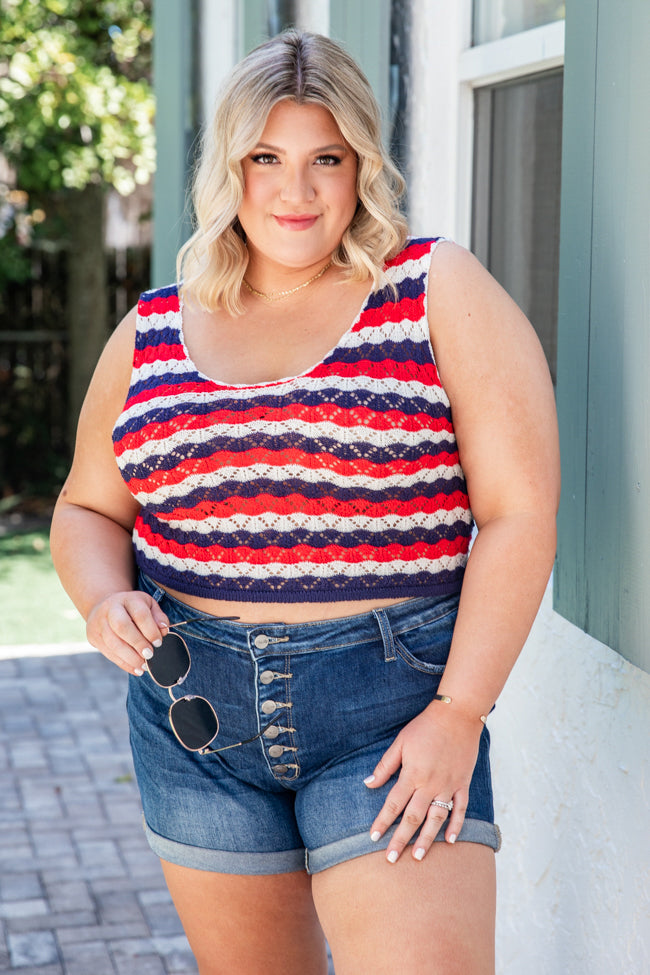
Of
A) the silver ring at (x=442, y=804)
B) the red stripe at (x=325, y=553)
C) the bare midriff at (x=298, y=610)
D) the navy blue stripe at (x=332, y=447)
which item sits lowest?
the silver ring at (x=442, y=804)

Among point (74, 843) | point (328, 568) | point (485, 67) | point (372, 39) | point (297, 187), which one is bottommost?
point (74, 843)

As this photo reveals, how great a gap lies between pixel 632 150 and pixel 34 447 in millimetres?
9410

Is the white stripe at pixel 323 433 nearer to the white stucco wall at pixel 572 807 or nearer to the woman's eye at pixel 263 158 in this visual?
the woman's eye at pixel 263 158

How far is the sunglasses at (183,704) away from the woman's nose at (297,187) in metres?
0.66

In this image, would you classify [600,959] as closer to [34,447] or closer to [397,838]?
[397,838]

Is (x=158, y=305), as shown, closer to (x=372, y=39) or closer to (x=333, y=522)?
(x=333, y=522)

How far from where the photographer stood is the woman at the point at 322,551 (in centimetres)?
163

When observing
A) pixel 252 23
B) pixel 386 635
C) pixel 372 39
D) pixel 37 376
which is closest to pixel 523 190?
pixel 372 39

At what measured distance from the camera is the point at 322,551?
1.72 m

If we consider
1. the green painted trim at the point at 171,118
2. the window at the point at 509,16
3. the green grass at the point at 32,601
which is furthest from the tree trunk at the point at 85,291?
the window at the point at 509,16

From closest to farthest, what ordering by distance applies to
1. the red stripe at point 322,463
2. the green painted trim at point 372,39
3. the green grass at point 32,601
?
the red stripe at point 322,463, the green painted trim at point 372,39, the green grass at point 32,601

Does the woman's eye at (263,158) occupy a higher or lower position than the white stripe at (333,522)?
higher

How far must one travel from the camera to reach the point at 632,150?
66.9 inches

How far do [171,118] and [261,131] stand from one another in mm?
3024
